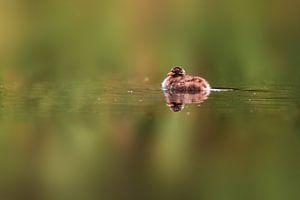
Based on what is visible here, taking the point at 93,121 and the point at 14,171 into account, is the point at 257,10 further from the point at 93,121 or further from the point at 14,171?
the point at 14,171

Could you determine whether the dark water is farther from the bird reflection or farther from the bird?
the bird

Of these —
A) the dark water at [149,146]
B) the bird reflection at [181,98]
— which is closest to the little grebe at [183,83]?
the bird reflection at [181,98]

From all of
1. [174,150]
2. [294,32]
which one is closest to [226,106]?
[174,150]

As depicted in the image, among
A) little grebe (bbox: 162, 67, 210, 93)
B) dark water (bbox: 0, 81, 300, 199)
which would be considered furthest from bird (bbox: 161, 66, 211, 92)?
dark water (bbox: 0, 81, 300, 199)

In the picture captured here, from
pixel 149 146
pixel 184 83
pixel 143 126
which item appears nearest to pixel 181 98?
pixel 184 83

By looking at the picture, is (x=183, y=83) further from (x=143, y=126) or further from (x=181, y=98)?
(x=143, y=126)

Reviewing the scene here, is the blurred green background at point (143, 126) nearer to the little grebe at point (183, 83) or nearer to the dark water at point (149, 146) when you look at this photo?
the dark water at point (149, 146)
